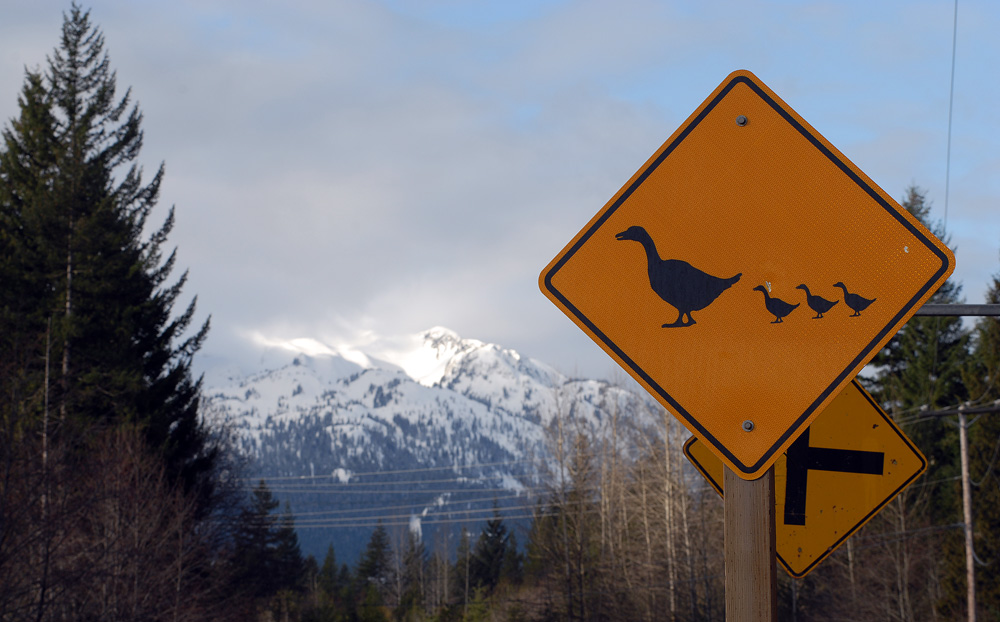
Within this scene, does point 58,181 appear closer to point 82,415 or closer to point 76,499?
point 82,415

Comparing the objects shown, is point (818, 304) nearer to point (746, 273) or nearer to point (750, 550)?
point (746, 273)

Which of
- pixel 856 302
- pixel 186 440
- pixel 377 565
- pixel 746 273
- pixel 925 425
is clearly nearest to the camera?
pixel 856 302

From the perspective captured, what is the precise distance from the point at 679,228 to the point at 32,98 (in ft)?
127

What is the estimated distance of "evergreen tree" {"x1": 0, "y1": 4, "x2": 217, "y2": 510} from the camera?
31.2 metres

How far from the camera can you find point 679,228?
2287 millimetres

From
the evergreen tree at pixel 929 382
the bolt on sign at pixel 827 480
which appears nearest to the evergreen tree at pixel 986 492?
the evergreen tree at pixel 929 382

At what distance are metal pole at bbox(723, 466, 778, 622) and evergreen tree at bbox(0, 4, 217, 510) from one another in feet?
101

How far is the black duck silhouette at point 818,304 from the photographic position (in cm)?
212

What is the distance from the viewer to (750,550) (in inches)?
86.6

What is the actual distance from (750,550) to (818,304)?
2.21 ft

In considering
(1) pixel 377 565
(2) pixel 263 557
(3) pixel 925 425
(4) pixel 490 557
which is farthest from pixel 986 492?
(1) pixel 377 565

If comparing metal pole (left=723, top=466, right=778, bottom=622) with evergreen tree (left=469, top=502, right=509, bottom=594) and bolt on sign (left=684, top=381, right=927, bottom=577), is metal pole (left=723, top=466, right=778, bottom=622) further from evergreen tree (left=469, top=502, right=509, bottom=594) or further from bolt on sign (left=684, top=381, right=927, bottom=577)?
evergreen tree (left=469, top=502, right=509, bottom=594)

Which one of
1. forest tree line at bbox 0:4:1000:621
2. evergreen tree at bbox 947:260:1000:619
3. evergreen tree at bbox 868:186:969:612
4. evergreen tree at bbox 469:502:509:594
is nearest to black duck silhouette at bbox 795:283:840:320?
forest tree line at bbox 0:4:1000:621

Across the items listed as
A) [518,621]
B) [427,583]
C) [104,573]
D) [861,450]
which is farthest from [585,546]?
[427,583]
